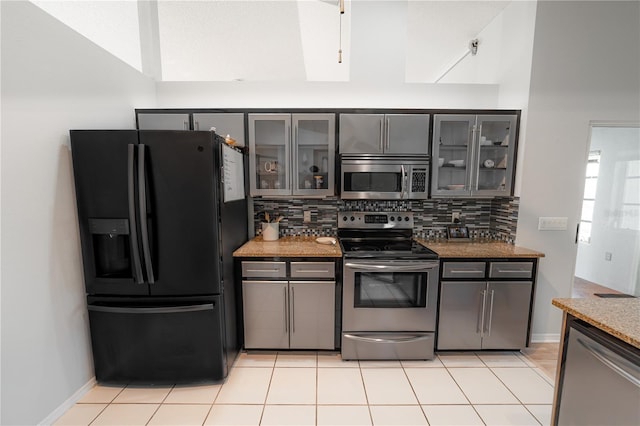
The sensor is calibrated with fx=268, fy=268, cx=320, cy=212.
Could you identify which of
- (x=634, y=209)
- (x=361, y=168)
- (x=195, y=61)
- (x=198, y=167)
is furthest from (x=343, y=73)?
(x=634, y=209)

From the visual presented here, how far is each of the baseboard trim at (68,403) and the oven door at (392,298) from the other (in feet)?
6.48

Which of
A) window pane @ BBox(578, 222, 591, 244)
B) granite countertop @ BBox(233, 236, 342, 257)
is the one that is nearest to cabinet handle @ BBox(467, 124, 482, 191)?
granite countertop @ BBox(233, 236, 342, 257)

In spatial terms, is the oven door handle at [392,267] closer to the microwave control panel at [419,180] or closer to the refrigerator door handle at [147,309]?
the microwave control panel at [419,180]

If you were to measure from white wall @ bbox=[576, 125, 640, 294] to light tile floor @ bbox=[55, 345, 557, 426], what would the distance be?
2.24m

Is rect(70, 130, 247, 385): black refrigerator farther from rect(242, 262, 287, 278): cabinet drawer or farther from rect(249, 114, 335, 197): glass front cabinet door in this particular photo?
rect(249, 114, 335, 197): glass front cabinet door

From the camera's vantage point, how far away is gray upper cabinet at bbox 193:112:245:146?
2551mm

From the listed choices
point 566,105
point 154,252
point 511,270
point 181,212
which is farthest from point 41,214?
point 566,105

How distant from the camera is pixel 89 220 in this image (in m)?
1.84

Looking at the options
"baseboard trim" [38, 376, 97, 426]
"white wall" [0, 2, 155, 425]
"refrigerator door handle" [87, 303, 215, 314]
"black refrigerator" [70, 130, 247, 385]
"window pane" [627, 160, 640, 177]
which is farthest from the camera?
"window pane" [627, 160, 640, 177]

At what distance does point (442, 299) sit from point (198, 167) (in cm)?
223

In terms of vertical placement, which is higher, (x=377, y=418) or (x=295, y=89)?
(x=295, y=89)

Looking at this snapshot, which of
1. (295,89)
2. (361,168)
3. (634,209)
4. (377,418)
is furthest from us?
(634,209)

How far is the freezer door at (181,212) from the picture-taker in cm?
182

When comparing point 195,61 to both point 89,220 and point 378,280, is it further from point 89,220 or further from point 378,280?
point 378,280
